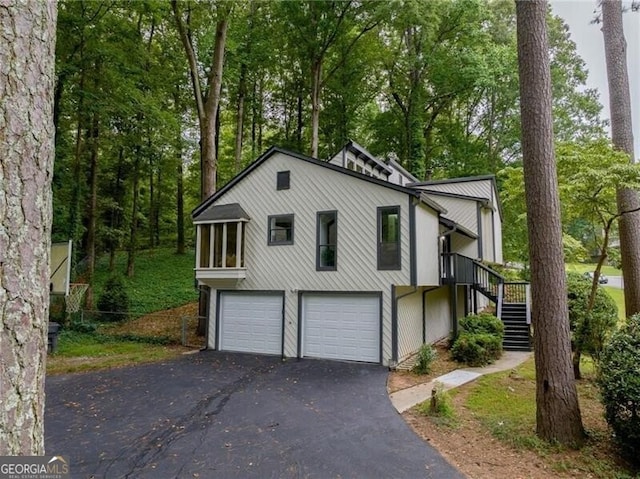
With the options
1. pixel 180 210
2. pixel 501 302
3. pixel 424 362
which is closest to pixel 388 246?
pixel 424 362

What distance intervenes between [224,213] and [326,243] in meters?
3.38

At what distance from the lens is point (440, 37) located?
20922 mm

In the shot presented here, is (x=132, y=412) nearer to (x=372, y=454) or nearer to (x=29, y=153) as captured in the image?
(x=372, y=454)

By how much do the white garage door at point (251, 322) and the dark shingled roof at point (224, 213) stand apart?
243 cm

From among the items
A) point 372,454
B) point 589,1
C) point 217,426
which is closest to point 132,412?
point 217,426

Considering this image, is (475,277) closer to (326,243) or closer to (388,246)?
(388,246)

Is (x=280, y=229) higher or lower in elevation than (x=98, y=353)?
higher

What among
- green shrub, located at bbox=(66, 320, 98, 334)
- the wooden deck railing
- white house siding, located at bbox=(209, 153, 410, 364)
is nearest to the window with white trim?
white house siding, located at bbox=(209, 153, 410, 364)

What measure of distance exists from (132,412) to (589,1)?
13.3 meters

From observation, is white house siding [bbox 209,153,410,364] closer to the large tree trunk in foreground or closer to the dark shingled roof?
the dark shingled roof

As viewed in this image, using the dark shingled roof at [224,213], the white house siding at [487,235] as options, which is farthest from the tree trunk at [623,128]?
the dark shingled roof at [224,213]

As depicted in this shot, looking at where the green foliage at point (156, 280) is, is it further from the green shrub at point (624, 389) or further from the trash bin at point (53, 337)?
the green shrub at point (624, 389)

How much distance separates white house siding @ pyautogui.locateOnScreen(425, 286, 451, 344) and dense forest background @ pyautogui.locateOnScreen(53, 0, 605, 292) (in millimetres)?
8065

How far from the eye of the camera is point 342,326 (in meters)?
10.5
